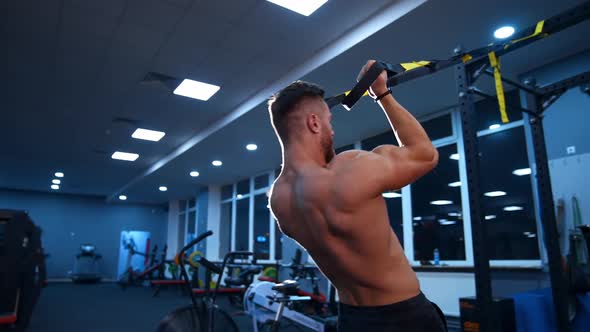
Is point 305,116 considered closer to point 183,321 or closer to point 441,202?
point 183,321

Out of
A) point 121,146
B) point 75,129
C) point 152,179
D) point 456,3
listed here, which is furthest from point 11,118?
point 456,3

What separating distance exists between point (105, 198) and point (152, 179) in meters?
5.09

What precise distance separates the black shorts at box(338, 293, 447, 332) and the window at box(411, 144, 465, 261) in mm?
4249

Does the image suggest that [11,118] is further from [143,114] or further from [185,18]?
[185,18]

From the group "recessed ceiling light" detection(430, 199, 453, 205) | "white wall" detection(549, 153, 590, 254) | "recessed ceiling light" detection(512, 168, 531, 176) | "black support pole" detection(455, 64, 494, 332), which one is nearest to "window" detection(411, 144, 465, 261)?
"recessed ceiling light" detection(430, 199, 453, 205)

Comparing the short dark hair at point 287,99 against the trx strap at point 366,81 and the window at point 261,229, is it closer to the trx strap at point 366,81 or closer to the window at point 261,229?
the trx strap at point 366,81

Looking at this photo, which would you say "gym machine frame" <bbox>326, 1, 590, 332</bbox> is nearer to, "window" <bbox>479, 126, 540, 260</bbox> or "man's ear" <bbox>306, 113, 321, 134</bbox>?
"man's ear" <bbox>306, 113, 321, 134</bbox>

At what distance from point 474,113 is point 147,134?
5.81m

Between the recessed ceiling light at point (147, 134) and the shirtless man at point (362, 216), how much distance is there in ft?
19.9

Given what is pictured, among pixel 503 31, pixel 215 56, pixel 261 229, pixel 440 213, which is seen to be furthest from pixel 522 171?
pixel 261 229

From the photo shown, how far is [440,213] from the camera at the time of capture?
17.2ft

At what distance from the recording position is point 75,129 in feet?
21.6

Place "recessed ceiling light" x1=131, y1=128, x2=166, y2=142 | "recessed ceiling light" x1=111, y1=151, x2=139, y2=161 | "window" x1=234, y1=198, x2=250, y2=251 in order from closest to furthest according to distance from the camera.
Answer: "recessed ceiling light" x1=131, y1=128, x2=166, y2=142
"recessed ceiling light" x1=111, y1=151, x2=139, y2=161
"window" x1=234, y1=198, x2=250, y2=251

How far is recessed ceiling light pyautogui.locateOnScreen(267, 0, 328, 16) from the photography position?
3.31 meters
